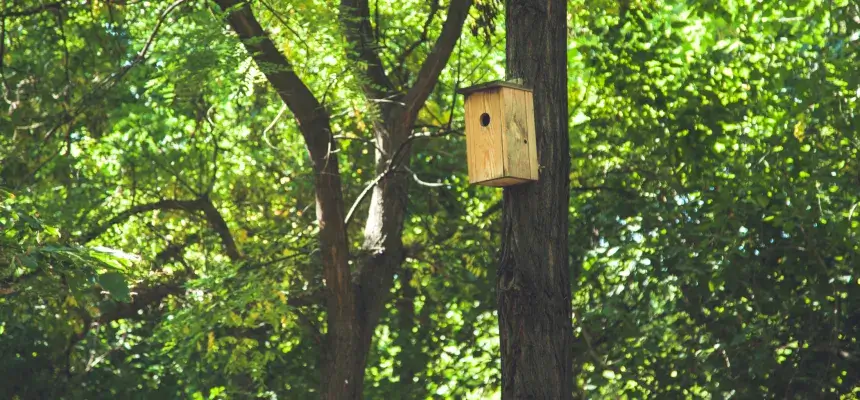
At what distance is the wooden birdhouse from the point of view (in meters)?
4.46

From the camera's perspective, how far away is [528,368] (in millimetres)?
4426

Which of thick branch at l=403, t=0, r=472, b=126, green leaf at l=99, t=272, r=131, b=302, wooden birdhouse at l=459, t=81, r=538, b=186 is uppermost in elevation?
thick branch at l=403, t=0, r=472, b=126

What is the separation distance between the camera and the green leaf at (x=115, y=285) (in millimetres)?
3436

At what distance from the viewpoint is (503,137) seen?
4465mm

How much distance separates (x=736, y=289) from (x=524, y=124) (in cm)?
289

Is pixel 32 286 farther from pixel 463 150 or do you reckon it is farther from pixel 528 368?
pixel 463 150

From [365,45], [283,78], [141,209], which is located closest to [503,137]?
[283,78]

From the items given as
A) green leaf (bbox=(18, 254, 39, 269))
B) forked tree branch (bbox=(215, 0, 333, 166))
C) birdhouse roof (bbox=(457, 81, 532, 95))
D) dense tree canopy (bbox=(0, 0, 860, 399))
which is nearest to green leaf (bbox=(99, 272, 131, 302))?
green leaf (bbox=(18, 254, 39, 269))

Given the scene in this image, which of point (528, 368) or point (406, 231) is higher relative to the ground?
point (406, 231)

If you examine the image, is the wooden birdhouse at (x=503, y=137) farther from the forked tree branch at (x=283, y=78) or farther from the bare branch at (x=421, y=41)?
the bare branch at (x=421, y=41)

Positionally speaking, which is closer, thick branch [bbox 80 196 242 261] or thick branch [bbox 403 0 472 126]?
thick branch [bbox 403 0 472 126]

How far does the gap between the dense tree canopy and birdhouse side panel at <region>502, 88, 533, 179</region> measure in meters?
1.61

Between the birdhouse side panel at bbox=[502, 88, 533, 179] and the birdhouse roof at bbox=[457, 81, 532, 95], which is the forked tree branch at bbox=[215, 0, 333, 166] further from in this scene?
the birdhouse side panel at bbox=[502, 88, 533, 179]

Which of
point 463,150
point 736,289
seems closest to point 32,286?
point 463,150
